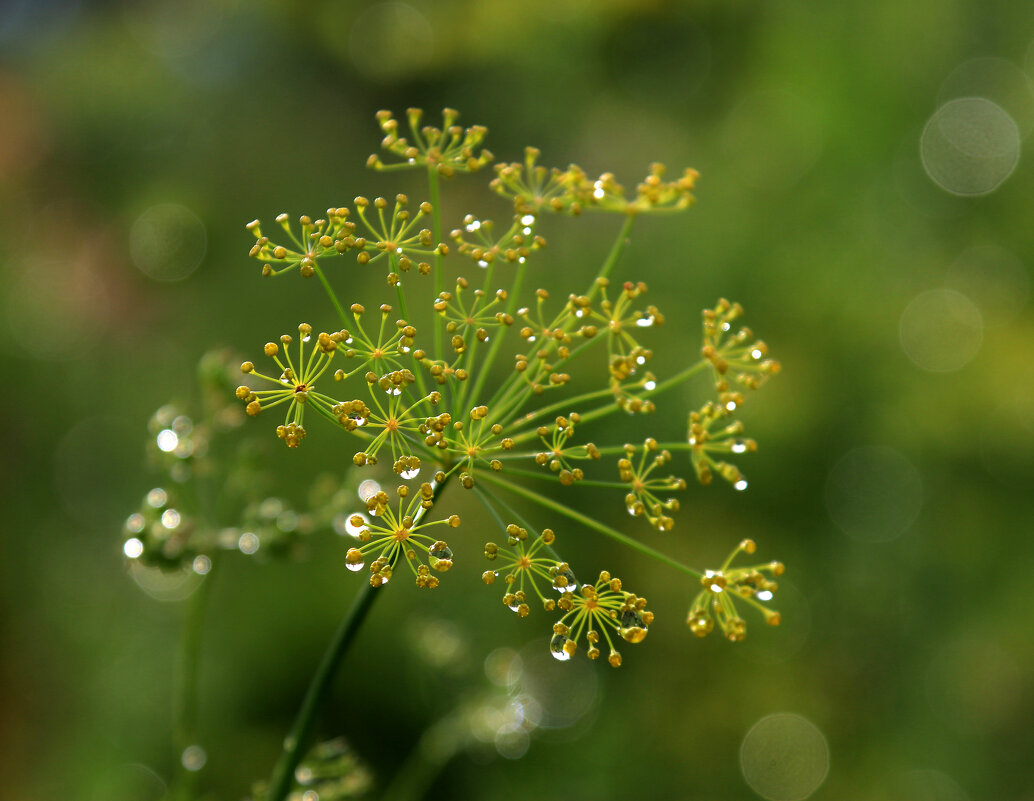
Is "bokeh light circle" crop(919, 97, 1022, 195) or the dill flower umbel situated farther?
"bokeh light circle" crop(919, 97, 1022, 195)

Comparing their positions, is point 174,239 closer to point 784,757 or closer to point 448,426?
point 784,757

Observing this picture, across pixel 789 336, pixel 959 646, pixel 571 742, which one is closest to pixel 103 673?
pixel 571 742

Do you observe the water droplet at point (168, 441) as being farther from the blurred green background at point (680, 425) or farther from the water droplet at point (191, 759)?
the blurred green background at point (680, 425)

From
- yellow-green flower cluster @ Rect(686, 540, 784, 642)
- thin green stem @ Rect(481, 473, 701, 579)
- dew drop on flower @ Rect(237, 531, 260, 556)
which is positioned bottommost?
dew drop on flower @ Rect(237, 531, 260, 556)

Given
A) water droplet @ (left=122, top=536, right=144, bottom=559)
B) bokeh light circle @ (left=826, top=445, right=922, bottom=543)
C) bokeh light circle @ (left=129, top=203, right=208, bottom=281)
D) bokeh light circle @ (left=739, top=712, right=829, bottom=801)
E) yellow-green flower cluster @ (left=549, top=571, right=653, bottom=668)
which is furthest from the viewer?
bokeh light circle @ (left=129, top=203, right=208, bottom=281)

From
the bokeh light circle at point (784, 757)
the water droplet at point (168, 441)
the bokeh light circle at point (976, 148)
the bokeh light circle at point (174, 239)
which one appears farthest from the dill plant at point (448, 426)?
the bokeh light circle at point (174, 239)

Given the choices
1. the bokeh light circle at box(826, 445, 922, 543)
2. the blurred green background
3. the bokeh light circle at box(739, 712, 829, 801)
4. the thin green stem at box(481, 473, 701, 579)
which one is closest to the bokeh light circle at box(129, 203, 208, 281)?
the blurred green background

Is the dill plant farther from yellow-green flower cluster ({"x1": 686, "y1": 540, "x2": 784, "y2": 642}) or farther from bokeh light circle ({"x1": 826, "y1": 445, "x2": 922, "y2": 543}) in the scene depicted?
bokeh light circle ({"x1": 826, "y1": 445, "x2": 922, "y2": 543})
